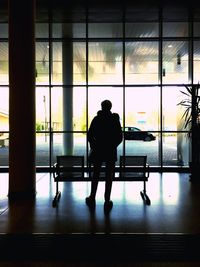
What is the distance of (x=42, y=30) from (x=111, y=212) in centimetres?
635

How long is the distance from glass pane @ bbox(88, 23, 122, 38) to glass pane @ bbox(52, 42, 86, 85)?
0.44 metres

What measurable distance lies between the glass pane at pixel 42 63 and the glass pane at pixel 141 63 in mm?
2322

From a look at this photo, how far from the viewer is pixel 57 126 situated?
9.80m

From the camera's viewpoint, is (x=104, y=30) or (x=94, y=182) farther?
(x=104, y=30)

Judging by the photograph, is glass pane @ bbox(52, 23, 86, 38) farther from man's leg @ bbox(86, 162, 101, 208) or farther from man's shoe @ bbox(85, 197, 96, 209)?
man's shoe @ bbox(85, 197, 96, 209)

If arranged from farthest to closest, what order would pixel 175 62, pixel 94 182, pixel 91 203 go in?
pixel 175 62 → pixel 91 203 → pixel 94 182

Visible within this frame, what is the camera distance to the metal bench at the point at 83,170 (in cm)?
581

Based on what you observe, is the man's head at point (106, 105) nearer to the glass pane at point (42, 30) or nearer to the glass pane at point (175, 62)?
the glass pane at point (175, 62)

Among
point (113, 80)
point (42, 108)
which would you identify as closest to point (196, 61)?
point (113, 80)

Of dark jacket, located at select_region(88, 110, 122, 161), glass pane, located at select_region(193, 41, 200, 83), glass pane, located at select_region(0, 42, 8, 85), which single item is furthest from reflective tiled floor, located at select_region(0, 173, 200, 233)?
glass pane, located at select_region(0, 42, 8, 85)

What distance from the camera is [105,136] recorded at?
510 centimetres

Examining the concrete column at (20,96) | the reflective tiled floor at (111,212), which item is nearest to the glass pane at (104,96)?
the reflective tiled floor at (111,212)

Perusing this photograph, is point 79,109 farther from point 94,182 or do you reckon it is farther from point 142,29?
point 94,182

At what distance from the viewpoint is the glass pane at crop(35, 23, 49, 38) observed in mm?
9391
